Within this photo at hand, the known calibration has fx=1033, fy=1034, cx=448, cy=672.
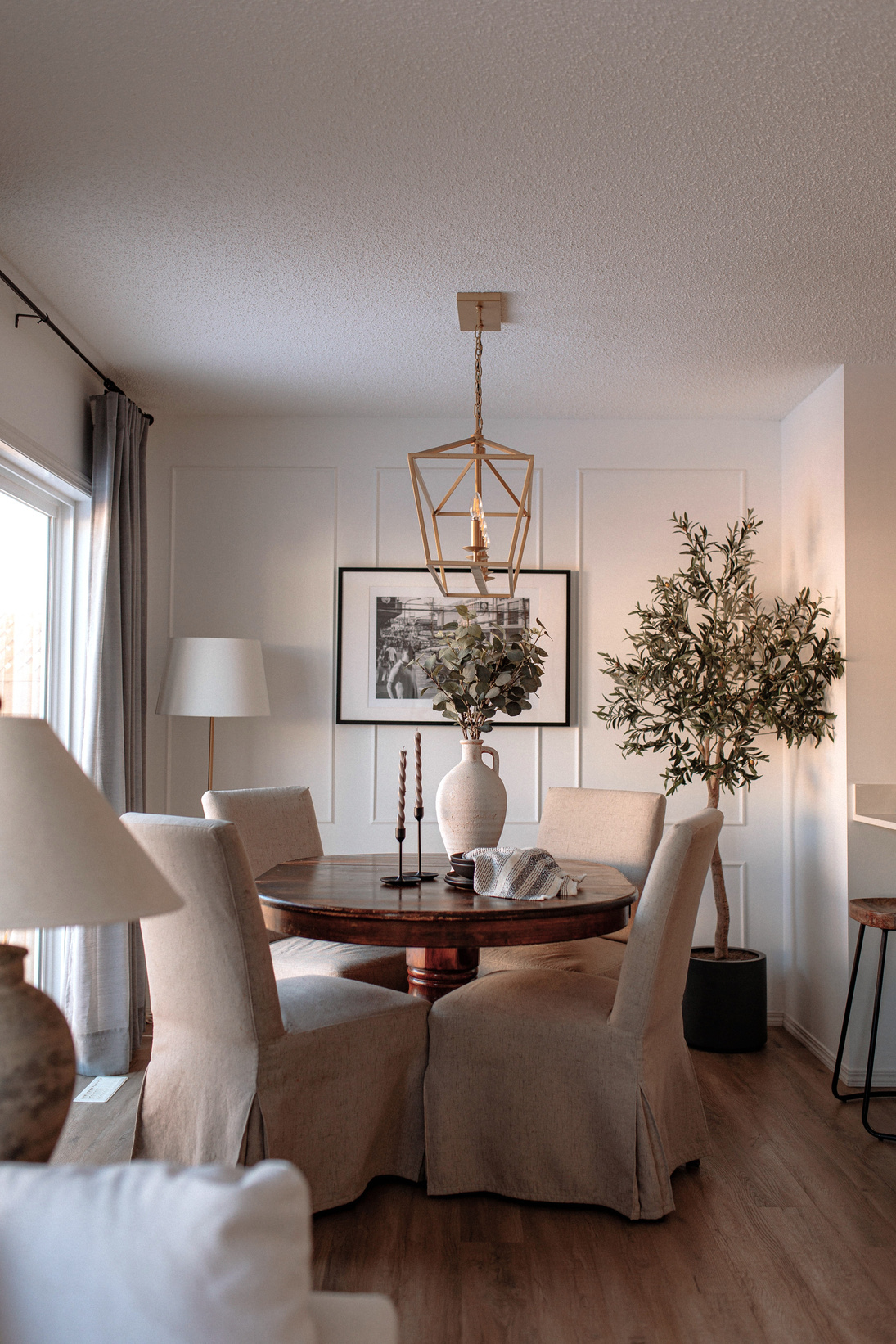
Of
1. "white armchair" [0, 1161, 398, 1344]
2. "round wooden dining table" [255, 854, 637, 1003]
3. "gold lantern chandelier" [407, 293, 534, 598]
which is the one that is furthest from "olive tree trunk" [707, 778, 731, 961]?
"white armchair" [0, 1161, 398, 1344]

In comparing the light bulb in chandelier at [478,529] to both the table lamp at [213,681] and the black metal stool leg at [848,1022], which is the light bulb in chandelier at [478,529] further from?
the black metal stool leg at [848,1022]

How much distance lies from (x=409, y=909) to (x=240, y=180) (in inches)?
76.3

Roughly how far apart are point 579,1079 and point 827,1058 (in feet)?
5.96

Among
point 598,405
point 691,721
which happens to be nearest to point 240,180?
point 598,405

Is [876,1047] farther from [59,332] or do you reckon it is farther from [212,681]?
[59,332]

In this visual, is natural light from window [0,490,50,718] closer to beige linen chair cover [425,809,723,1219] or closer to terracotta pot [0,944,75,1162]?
beige linen chair cover [425,809,723,1219]

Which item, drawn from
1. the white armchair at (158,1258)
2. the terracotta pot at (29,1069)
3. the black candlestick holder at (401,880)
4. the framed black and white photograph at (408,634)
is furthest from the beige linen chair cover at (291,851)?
the white armchair at (158,1258)

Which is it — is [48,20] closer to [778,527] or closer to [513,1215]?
[513,1215]

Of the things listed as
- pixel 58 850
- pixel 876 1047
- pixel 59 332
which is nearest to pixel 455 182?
pixel 59 332

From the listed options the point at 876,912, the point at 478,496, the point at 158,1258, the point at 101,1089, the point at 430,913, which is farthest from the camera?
the point at 101,1089

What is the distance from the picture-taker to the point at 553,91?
2289 mm

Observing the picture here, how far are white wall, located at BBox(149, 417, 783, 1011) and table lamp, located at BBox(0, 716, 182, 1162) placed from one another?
3.43 m

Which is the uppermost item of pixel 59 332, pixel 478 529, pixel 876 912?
pixel 59 332

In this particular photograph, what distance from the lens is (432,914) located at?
2.63 metres
